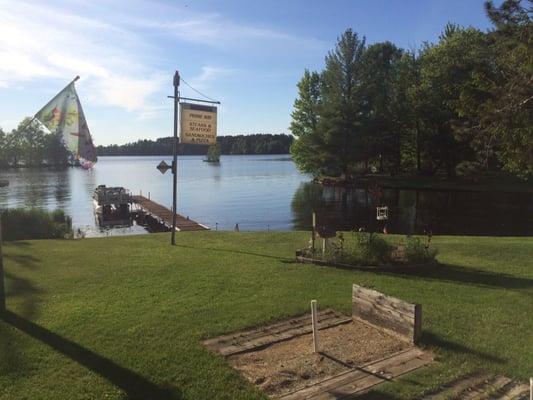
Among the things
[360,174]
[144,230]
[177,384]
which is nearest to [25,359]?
[177,384]

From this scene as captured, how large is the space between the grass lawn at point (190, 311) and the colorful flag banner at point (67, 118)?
2884 millimetres

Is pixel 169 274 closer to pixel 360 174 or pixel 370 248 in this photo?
pixel 370 248

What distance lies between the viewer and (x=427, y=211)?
116 ft

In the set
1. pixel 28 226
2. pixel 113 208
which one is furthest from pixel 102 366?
pixel 113 208

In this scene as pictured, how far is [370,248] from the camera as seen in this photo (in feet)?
37.7

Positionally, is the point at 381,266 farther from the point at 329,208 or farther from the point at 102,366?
the point at 329,208

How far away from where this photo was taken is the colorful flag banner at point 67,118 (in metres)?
8.66

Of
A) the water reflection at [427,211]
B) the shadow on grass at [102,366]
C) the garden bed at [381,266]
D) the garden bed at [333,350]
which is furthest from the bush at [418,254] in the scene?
the water reflection at [427,211]

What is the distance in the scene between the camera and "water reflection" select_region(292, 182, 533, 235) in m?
28.2

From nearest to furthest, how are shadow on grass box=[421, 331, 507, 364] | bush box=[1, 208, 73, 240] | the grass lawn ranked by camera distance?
the grass lawn → shadow on grass box=[421, 331, 507, 364] → bush box=[1, 208, 73, 240]

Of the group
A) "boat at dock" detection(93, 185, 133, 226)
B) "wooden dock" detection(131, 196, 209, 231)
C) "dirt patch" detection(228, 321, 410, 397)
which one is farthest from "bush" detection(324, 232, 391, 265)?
"boat at dock" detection(93, 185, 133, 226)

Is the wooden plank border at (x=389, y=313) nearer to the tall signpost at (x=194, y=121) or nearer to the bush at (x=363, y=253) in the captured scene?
the bush at (x=363, y=253)

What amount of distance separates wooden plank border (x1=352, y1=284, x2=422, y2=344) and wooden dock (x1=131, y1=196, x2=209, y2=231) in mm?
21143

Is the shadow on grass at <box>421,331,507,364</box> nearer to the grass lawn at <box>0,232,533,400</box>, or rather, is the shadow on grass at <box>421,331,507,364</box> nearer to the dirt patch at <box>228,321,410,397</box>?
the grass lawn at <box>0,232,533,400</box>
